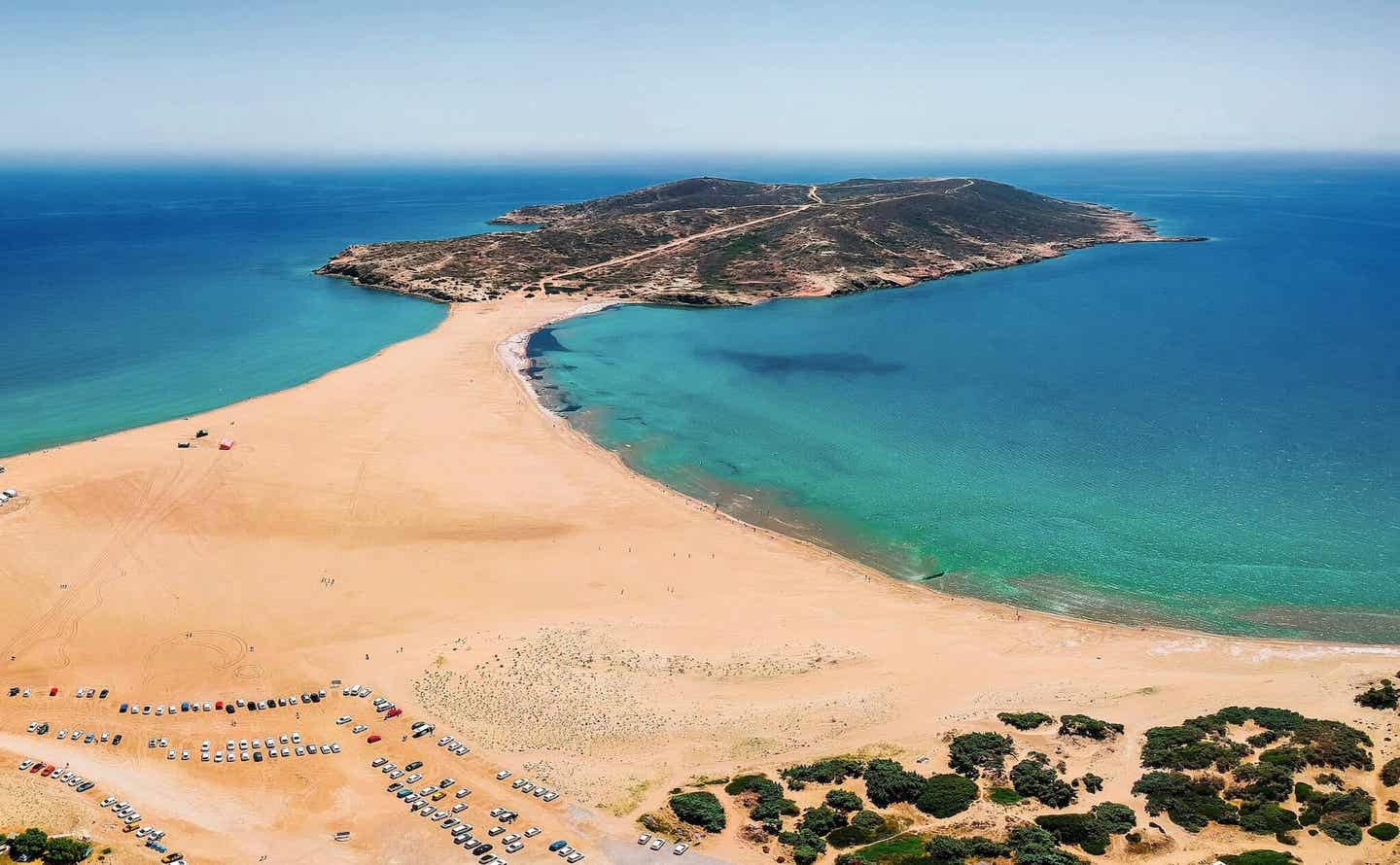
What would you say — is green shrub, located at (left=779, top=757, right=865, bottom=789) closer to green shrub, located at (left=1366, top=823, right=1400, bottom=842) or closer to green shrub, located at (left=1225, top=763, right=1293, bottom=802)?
green shrub, located at (left=1225, top=763, right=1293, bottom=802)

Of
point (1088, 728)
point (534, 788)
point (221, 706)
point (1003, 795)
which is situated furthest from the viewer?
point (221, 706)

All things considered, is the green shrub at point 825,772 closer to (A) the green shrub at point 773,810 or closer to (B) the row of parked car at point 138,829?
(A) the green shrub at point 773,810

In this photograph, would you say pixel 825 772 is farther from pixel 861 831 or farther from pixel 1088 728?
pixel 1088 728

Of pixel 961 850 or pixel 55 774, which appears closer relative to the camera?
pixel 961 850

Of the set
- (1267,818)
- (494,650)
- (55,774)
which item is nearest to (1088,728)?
(1267,818)

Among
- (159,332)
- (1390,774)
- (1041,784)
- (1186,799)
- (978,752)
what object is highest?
(159,332)

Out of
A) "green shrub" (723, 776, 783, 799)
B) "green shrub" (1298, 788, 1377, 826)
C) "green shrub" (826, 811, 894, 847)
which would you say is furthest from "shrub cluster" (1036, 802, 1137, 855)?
"green shrub" (723, 776, 783, 799)

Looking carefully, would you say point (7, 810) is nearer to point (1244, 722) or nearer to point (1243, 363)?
point (1244, 722)
